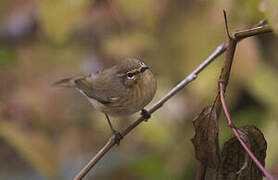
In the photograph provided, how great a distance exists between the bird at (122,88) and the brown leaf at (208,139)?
113 centimetres

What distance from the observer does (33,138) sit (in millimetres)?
3174

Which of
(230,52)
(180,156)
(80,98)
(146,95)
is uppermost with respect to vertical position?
(230,52)

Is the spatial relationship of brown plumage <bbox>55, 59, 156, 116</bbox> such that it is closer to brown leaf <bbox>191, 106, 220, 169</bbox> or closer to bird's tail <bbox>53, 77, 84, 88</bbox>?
bird's tail <bbox>53, 77, 84, 88</bbox>

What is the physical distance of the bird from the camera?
2795mm

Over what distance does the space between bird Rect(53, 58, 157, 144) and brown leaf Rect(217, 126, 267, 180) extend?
1116 mm

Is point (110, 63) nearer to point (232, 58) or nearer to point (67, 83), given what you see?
point (67, 83)

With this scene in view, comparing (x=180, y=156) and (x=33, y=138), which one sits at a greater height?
(x=33, y=138)

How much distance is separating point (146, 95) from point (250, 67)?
1040 millimetres

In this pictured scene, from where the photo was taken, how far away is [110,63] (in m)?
4.46

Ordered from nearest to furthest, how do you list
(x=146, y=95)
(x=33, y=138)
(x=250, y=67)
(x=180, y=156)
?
(x=146, y=95) → (x=33, y=138) → (x=250, y=67) → (x=180, y=156)

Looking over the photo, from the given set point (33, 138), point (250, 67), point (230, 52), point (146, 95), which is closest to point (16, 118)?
point (33, 138)

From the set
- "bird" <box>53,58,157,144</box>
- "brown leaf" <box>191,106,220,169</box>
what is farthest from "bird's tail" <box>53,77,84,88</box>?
"brown leaf" <box>191,106,220,169</box>

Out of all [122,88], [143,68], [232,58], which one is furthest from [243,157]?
[122,88]

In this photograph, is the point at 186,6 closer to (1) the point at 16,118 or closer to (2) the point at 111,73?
(2) the point at 111,73
